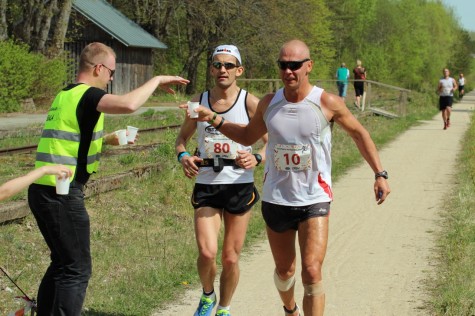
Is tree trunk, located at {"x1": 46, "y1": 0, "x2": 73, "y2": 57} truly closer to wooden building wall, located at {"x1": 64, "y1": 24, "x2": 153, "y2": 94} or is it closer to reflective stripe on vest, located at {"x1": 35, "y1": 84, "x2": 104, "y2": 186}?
wooden building wall, located at {"x1": 64, "y1": 24, "x2": 153, "y2": 94}

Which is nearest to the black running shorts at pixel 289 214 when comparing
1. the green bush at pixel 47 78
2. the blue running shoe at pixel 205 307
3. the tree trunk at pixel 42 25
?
the blue running shoe at pixel 205 307

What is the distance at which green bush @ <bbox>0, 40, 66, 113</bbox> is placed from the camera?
94.7 ft

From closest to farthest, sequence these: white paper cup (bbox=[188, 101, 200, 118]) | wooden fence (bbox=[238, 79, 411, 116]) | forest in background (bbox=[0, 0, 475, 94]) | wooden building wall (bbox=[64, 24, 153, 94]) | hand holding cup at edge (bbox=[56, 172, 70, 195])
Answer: hand holding cup at edge (bbox=[56, 172, 70, 195]) → white paper cup (bbox=[188, 101, 200, 118]) → wooden fence (bbox=[238, 79, 411, 116]) → forest in background (bbox=[0, 0, 475, 94]) → wooden building wall (bbox=[64, 24, 153, 94])

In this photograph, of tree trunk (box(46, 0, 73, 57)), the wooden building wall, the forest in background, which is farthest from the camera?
the wooden building wall

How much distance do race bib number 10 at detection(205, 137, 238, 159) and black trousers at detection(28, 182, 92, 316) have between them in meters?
1.47

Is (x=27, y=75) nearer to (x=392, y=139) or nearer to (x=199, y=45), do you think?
(x=392, y=139)

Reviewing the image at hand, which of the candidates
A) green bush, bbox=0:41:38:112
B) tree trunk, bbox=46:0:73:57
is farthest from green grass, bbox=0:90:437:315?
tree trunk, bbox=46:0:73:57

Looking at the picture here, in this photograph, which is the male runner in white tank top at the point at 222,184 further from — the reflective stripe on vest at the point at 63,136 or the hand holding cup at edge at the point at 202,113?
the reflective stripe on vest at the point at 63,136

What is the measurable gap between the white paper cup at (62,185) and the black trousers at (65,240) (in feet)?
1.05

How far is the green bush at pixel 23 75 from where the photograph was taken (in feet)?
94.7

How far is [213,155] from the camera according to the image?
22.2ft

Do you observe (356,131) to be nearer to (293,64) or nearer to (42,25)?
(293,64)

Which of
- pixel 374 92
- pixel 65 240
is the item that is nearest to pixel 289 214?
pixel 65 240

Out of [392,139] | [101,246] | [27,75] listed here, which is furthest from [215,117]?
[27,75]
